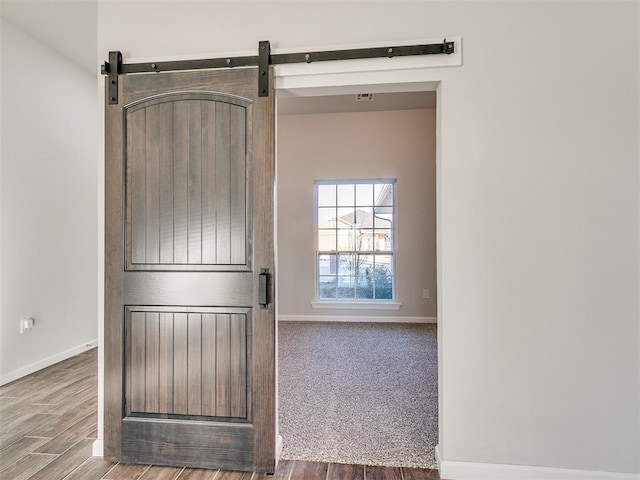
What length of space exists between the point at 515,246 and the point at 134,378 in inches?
Answer: 87.6

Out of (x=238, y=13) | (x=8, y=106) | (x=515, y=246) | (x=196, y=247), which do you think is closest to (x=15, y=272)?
(x=8, y=106)

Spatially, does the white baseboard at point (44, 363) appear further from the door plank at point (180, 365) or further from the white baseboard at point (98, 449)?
the door plank at point (180, 365)

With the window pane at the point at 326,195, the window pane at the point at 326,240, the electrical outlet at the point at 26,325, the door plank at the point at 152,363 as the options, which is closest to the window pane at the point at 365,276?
the window pane at the point at 326,240

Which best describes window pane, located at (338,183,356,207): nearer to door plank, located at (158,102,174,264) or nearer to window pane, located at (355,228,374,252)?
window pane, located at (355,228,374,252)

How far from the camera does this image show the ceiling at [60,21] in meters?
3.04

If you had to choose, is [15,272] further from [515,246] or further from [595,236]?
[595,236]

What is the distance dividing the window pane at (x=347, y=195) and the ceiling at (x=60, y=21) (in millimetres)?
3505

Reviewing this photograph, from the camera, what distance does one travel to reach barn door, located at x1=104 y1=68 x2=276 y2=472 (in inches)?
77.0

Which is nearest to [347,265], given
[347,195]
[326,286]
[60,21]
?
[326,286]

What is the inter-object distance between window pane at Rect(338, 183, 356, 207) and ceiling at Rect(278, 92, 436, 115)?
3.76 ft

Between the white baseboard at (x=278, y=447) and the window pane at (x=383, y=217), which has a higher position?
the window pane at (x=383, y=217)

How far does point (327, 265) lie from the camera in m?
5.73

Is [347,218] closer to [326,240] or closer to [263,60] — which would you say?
[326,240]

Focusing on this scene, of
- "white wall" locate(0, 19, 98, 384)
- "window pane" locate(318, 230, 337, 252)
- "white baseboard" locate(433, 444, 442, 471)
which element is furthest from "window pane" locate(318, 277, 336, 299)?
"white baseboard" locate(433, 444, 442, 471)
